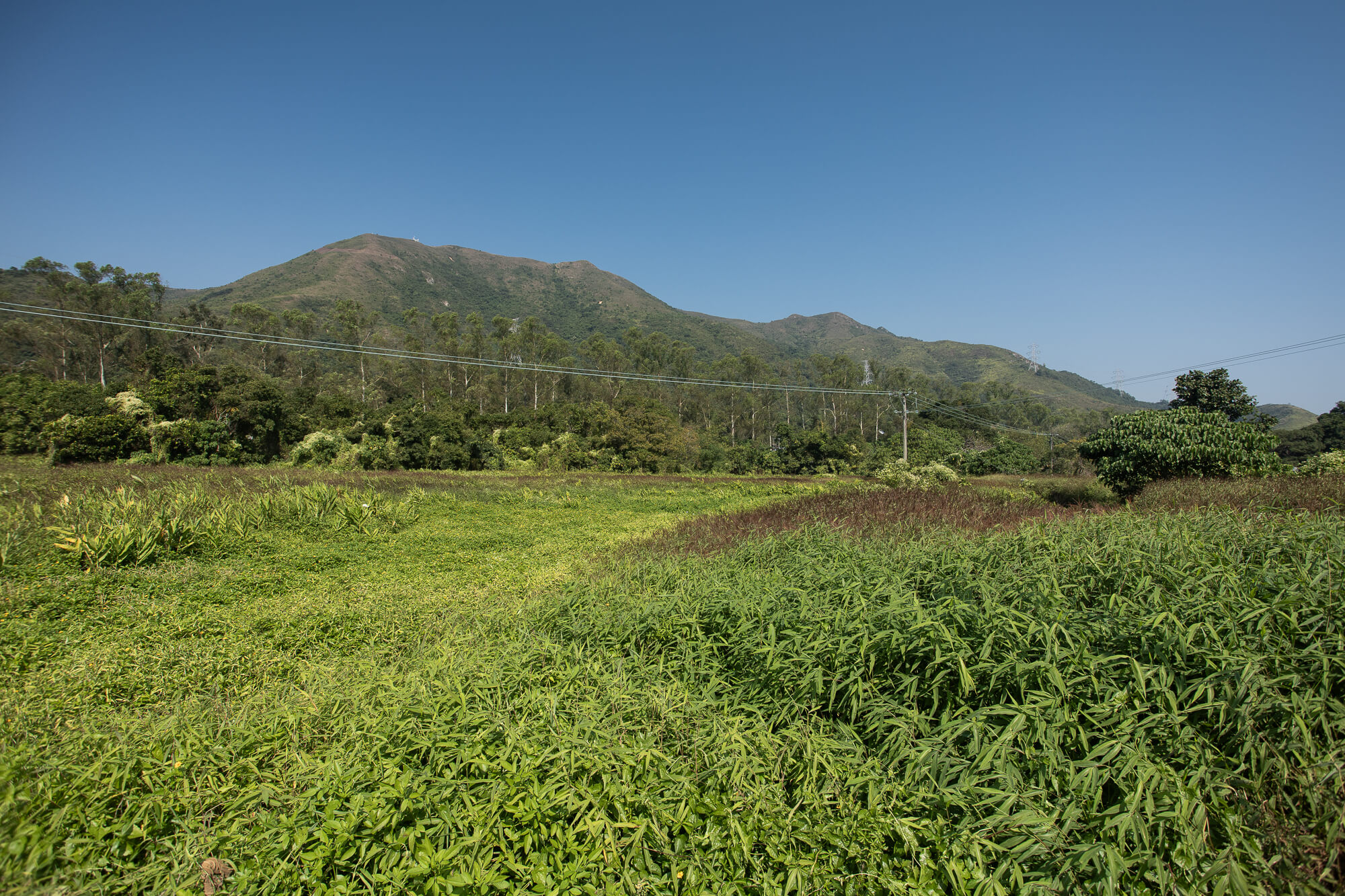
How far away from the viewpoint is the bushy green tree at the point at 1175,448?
11148 mm

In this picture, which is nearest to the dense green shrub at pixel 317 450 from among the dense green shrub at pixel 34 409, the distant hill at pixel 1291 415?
the dense green shrub at pixel 34 409

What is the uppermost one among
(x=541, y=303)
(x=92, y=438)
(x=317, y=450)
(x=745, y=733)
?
(x=541, y=303)

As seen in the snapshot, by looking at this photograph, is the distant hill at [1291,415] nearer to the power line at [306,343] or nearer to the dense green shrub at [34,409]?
the power line at [306,343]

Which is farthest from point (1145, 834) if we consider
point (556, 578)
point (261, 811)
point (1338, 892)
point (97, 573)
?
point (97, 573)

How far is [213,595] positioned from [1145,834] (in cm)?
740

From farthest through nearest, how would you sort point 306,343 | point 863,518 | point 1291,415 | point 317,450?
point 1291,415 < point 317,450 < point 306,343 < point 863,518

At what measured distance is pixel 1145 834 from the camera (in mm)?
1982

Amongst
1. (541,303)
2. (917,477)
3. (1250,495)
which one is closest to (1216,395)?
(917,477)

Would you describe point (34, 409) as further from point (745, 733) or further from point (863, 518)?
point (745, 733)

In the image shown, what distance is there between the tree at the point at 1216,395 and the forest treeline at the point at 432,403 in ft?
41.4

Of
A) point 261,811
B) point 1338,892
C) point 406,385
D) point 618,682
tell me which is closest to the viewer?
point 1338,892

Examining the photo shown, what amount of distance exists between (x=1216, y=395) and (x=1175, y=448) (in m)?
18.3

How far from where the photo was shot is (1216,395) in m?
24.4

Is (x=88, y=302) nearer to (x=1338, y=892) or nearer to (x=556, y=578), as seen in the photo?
(x=556, y=578)
